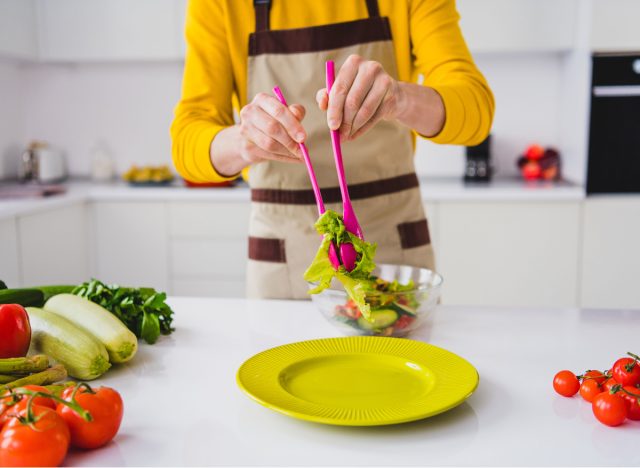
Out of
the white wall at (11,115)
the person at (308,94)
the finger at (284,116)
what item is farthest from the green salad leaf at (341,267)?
the white wall at (11,115)

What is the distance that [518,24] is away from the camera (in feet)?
9.73

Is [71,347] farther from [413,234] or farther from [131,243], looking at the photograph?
[131,243]

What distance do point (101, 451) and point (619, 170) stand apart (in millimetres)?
2567

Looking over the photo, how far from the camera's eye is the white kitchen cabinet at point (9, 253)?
8.23 feet

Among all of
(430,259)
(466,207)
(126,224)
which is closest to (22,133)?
(126,224)

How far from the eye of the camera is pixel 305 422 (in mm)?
831

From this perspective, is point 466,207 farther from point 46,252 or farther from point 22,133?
point 22,133

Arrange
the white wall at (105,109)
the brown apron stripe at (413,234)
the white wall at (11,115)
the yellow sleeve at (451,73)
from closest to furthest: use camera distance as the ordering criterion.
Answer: the yellow sleeve at (451,73), the brown apron stripe at (413,234), the white wall at (11,115), the white wall at (105,109)

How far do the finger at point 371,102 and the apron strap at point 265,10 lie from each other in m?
0.50

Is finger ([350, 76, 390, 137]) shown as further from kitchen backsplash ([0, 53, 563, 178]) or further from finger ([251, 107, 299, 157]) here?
kitchen backsplash ([0, 53, 563, 178])

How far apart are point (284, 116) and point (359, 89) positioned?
0.39ft

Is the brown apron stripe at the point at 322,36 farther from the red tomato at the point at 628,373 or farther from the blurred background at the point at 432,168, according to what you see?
the blurred background at the point at 432,168

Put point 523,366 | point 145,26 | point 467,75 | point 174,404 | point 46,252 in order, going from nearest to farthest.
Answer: point 174,404 → point 523,366 → point 467,75 → point 46,252 → point 145,26

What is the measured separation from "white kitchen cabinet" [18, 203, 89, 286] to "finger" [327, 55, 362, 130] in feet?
6.16
